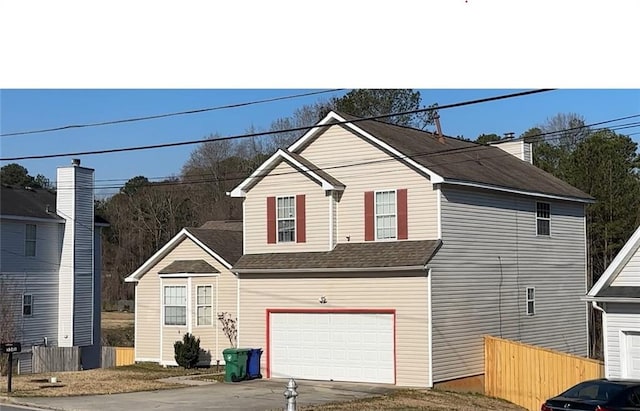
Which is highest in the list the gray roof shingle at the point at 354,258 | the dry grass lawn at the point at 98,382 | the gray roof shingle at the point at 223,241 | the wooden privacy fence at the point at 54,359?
the gray roof shingle at the point at 223,241

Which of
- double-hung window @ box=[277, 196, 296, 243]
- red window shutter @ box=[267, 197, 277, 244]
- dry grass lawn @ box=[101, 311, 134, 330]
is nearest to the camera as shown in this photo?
double-hung window @ box=[277, 196, 296, 243]

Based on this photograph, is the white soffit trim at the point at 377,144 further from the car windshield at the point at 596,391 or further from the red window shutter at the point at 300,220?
the car windshield at the point at 596,391

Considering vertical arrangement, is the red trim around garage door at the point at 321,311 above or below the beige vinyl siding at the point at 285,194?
below

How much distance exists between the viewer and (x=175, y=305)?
28.7 metres

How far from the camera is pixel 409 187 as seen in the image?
23500 mm

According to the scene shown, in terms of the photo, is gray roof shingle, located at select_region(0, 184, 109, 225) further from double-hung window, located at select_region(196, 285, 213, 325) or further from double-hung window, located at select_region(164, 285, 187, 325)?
double-hung window, located at select_region(196, 285, 213, 325)

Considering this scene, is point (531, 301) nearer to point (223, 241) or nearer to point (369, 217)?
point (369, 217)

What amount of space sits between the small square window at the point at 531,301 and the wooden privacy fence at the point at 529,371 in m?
3.03

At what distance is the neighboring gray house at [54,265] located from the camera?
111ft

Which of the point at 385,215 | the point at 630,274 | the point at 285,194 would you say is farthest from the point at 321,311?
the point at 630,274

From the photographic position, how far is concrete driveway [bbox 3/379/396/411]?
18688 millimetres

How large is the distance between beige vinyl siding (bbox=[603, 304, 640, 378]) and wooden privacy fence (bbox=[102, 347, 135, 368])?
20.2 metres

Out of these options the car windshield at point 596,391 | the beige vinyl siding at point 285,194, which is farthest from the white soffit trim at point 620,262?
the beige vinyl siding at point 285,194

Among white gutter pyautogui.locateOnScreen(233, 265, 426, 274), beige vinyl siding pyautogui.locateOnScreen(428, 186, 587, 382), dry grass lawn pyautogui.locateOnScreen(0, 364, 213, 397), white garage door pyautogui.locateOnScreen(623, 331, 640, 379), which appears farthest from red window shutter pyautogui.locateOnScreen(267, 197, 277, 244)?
white garage door pyautogui.locateOnScreen(623, 331, 640, 379)
